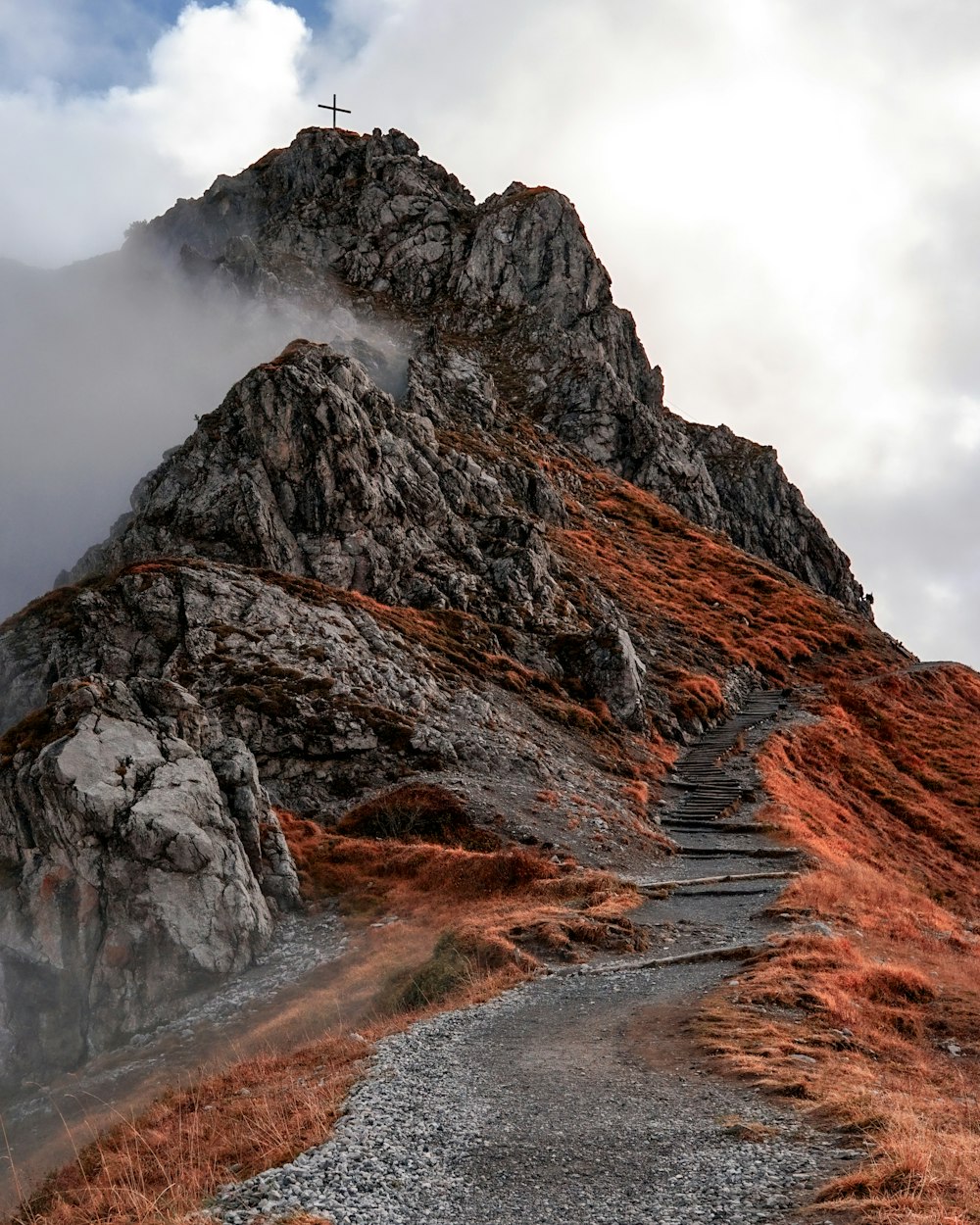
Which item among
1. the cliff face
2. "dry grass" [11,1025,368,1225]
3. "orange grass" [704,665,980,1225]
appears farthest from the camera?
the cliff face

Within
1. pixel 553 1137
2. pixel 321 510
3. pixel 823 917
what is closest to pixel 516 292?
pixel 321 510

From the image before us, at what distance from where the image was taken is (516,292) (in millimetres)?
144750

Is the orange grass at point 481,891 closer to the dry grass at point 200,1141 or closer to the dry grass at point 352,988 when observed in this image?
the dry grass at point 352,988

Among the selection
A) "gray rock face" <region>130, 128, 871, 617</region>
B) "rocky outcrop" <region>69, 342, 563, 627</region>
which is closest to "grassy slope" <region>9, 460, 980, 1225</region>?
"rocky outcrop" <region>69, 342, 563, 627</region>

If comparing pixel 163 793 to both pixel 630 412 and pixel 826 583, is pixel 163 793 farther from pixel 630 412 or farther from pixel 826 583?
pixel 826 583

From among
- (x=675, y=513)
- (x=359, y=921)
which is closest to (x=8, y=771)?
(x=359, y=921)

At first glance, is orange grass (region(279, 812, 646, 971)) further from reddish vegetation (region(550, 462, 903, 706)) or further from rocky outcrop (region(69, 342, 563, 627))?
reddish vegetation (region(550, 462, 903, 706))

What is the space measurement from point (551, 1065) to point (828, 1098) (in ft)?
16.8

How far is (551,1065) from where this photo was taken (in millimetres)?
16344

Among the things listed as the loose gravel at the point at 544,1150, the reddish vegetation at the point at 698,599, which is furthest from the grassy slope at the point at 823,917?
the loose gravel at the point at 544,1150

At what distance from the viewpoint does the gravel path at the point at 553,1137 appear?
10.8m

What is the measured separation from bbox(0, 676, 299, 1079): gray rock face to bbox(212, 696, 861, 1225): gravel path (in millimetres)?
11455

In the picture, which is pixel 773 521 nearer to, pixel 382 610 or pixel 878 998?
pixel 382 610

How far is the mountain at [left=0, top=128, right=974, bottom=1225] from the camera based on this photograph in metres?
28.4
